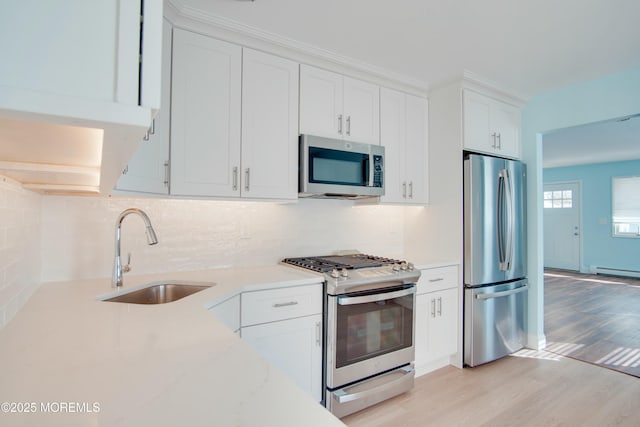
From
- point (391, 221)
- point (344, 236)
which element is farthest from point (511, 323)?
point (344, 236)

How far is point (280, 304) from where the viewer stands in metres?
1.97

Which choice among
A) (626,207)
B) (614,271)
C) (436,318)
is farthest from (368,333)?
(626,207)

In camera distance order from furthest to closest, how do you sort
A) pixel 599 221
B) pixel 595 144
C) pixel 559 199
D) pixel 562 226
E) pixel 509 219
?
pixel 559 199 < pixel 562 226 < pixel 599 221 < pixel 595 144 < pixel 509 219

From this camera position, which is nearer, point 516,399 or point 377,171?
point 516,399

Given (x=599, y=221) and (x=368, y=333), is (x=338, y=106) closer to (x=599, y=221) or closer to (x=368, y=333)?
(x=368, y=333)

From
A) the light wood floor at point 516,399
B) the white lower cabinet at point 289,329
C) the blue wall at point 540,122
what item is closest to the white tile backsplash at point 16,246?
the white lower cabinet at point 289,329

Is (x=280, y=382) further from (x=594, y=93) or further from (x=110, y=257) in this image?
(x=594, y=93)

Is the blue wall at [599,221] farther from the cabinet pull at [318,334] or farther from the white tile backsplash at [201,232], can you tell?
the cabinet pull at [318,334]

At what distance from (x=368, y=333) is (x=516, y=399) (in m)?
1.17

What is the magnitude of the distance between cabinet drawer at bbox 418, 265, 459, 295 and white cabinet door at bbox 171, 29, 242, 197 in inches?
62.9

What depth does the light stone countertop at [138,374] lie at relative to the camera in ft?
1.95

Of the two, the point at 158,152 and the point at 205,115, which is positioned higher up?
the point at 205,115

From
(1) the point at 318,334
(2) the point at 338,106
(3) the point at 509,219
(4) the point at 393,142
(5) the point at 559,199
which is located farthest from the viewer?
(5) the point at 559,199

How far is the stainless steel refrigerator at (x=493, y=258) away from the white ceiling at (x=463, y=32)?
80 cm
